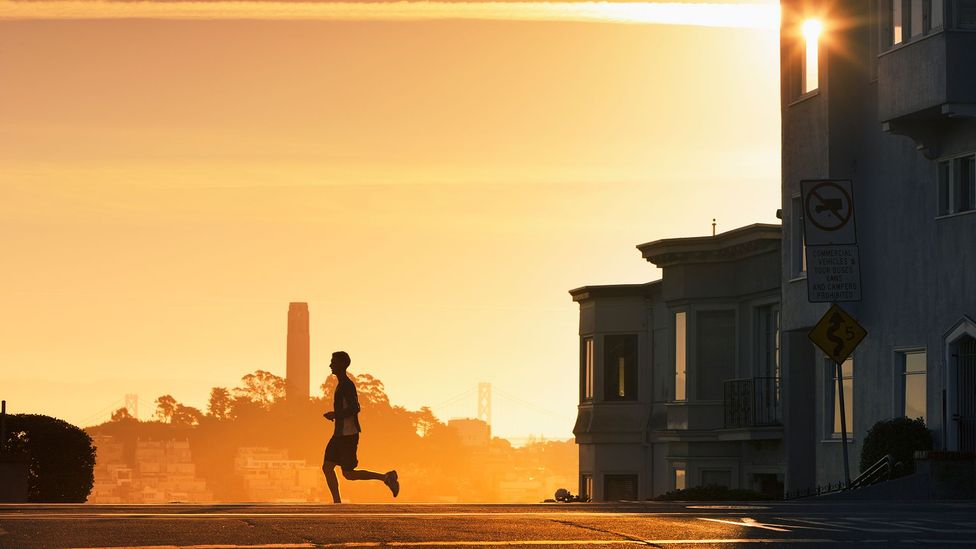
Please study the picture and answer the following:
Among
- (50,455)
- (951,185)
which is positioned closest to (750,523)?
(951,185)

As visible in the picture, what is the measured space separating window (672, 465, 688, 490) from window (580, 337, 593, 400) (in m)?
5.91

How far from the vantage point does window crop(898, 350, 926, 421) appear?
3259 centimetres

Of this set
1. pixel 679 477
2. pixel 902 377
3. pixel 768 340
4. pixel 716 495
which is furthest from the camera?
pixel 679 477

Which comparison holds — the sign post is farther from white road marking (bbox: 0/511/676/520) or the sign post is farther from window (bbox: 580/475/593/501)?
window (bbox: 580/475/593/501)

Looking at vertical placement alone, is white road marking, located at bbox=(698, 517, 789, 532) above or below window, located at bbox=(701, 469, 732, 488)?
above

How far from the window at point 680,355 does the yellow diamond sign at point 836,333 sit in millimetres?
16450

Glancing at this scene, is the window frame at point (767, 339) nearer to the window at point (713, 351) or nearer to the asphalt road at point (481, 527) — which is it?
the window at point (713, 351)

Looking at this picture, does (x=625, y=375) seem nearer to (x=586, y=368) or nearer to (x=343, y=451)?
(x=586, y=368)

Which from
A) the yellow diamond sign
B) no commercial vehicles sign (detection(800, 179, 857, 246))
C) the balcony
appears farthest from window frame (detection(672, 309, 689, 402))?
the yellow diamond sign

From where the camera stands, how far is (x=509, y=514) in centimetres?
1742

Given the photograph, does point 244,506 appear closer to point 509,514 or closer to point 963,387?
point 509,514

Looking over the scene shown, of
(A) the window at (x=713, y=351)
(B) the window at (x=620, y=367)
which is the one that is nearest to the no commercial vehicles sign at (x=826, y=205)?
(A) the window at (x=713, y=351)

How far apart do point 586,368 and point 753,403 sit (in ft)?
37.5

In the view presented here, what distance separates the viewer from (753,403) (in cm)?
A: 4181
